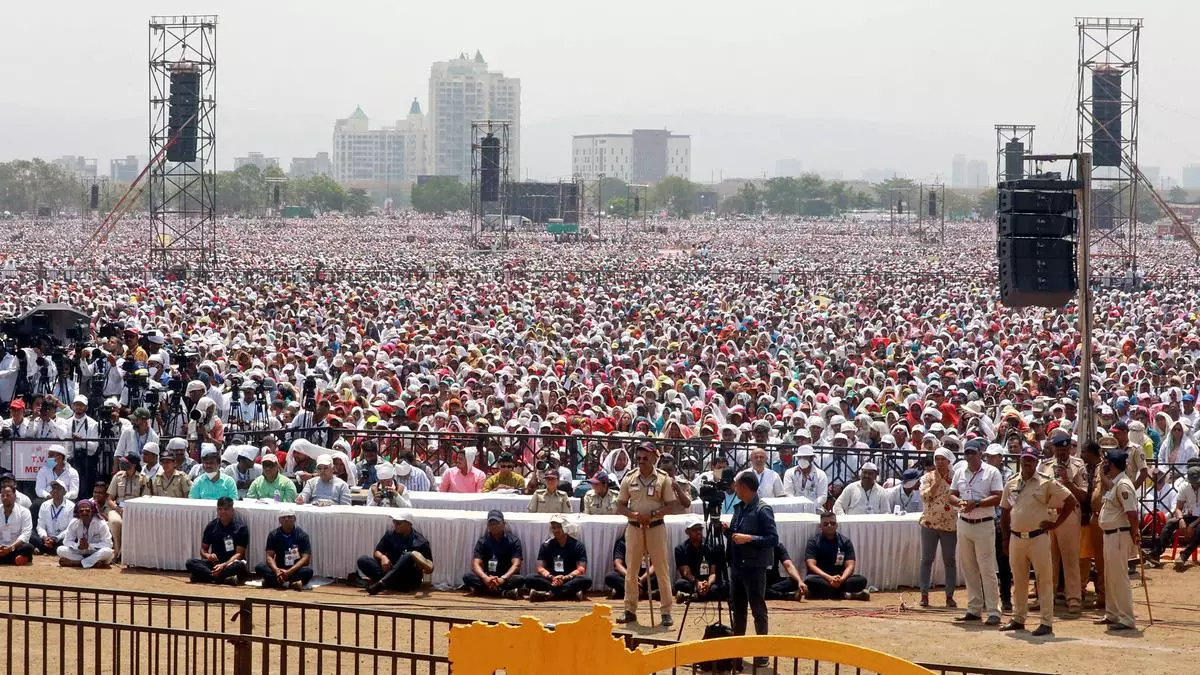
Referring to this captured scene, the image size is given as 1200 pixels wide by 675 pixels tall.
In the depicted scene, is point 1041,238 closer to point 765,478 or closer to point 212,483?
point 765,478

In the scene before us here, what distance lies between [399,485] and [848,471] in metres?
3.91

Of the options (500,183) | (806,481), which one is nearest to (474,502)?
(806,481)

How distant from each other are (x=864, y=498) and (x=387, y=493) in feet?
11.5

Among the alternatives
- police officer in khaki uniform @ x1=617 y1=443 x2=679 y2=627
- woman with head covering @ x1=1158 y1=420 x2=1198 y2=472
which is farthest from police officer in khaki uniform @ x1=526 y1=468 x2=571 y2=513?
woman with head covering @ x1=1158 y1=420 x2=1198 y2=472

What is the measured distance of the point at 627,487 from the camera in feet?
32.4

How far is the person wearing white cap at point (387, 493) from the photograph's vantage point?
1220cm

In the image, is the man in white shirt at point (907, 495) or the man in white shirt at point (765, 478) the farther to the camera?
the man in white shirt at point (765, 478)

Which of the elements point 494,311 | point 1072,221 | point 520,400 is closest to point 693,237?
point 494,311

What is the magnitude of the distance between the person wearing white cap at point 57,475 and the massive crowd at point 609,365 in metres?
0.58

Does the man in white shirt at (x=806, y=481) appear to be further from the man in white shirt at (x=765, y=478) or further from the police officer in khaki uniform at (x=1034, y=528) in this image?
the police officer in khaki uniform at (x=1034, y=528)

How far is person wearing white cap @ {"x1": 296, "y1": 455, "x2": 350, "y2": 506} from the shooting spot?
12.3m

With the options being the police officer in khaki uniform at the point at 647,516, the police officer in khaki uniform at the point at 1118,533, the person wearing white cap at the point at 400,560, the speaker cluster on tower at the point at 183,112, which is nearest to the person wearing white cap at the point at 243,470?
the person wearing white cap at the point at 400,560

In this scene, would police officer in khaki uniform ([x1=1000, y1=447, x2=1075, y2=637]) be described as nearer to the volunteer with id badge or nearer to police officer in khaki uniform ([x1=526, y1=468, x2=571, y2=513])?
police officer in khaki uniform ([x1=526, y1=468, x2=571, y2=513])

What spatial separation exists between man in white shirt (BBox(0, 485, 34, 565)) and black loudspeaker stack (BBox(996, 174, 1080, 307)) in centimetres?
775
